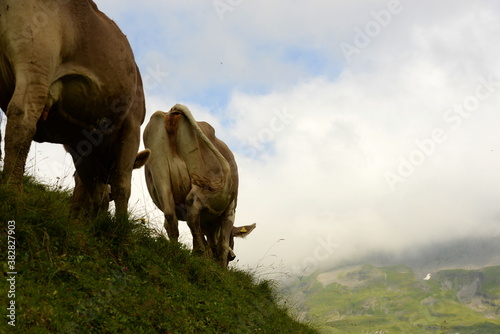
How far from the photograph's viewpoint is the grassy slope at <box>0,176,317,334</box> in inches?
165

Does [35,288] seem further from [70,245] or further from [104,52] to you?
[104,52]

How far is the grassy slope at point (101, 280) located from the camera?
418 cm

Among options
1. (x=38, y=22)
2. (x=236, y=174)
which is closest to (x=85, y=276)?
(x=38, y=22)

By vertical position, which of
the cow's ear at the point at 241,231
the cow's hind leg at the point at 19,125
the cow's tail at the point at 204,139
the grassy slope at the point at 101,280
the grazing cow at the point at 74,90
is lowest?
the grassy slope at the point at 101,280

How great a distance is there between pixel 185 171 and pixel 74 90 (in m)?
5.14

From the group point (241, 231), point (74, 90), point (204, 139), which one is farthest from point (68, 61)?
point (241, 231)

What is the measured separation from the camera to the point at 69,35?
5.39 m

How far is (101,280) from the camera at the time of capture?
5059 mm

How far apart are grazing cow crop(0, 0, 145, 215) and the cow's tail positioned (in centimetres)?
336

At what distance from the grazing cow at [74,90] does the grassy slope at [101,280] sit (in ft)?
1.54

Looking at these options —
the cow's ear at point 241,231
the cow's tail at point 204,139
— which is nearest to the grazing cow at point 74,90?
the cow's tail at point 204,139

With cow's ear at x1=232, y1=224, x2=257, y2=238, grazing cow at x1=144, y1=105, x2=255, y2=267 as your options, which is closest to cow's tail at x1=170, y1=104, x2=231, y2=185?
grazing cow at x1=144, y1=105, x2=255, y2=267

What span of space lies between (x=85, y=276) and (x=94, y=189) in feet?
8.42

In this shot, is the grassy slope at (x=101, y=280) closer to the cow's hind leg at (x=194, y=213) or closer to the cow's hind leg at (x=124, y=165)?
the cow's hind leg at (x=124, y=165)
